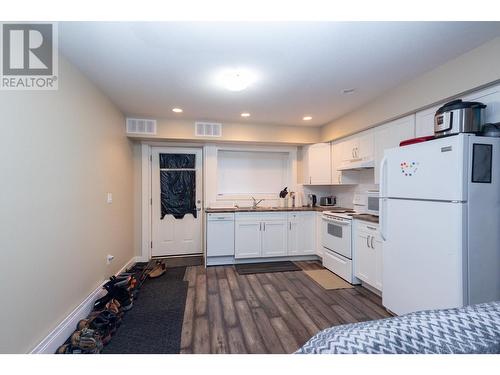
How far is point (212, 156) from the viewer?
4.04 metres

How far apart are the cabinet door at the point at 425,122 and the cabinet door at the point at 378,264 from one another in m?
1.26

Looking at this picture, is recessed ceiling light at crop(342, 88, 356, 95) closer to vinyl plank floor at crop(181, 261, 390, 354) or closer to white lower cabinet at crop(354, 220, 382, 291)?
white lower cabinet at crop(354, 220, 382, 291)

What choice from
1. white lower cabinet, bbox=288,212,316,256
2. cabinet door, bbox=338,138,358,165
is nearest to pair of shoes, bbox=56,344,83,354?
white lower cabinet, bbox=288,212,316,256

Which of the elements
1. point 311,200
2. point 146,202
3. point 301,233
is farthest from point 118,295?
point 311,200

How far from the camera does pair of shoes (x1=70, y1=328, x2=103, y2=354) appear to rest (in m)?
1.67

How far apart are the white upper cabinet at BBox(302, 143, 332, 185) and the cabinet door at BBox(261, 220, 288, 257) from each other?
1.02 metres

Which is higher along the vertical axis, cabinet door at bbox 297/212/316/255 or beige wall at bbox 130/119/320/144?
beige wall at bbox 130/119/320/144

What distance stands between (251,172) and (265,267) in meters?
1.84

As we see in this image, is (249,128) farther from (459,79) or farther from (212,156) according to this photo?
(459,79)

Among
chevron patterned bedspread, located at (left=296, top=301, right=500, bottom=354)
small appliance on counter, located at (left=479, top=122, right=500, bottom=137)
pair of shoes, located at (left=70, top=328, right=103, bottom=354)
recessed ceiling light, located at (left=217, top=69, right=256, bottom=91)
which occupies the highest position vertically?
recessed ceiling light, located at (left=217, top=69, right=256, bottom=91)

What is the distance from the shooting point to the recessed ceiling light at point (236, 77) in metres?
2.15

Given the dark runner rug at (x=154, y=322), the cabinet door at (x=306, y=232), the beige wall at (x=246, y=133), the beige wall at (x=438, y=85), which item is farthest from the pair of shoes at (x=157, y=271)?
the beige wall at (x=438, y=85)
